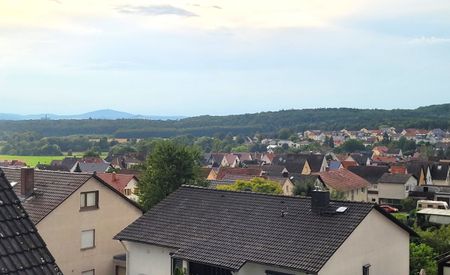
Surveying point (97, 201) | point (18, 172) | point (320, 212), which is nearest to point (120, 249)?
point (97, 201)

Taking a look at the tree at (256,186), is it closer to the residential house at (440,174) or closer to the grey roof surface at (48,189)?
the grey roof surface at (48,189)

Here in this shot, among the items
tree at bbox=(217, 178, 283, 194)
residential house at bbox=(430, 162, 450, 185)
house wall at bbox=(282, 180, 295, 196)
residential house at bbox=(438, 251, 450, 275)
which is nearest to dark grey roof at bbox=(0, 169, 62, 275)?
residential house at bbox=(438, 251, 450, 275)

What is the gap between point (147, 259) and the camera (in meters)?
25.3

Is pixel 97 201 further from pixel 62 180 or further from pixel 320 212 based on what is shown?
pixel 320 212

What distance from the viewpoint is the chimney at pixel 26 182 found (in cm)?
2969

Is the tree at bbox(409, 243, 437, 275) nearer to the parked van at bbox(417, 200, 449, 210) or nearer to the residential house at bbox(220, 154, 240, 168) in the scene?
the parked van at bbox(417, 200, 449, 210)

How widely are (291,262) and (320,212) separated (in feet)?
10.5

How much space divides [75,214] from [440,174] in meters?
80.3

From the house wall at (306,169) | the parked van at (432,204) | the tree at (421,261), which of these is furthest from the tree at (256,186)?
the house wall at (306,169)

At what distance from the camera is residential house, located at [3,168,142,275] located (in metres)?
28.2

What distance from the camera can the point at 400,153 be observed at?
178000mm

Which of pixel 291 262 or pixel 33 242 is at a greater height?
pixel 33 242

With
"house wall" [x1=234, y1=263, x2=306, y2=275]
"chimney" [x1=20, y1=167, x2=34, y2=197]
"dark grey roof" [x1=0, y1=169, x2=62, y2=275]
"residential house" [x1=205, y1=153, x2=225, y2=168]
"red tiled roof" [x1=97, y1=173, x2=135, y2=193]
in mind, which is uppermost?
"dark grey roof" [x1=0, y1=169, x2=62, y2=275]

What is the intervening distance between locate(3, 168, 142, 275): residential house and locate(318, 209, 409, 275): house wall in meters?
13.4
